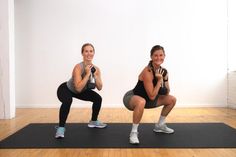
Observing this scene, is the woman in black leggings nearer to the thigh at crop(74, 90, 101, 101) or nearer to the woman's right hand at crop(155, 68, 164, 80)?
the thigh at crop(74, 90, 101, 101)

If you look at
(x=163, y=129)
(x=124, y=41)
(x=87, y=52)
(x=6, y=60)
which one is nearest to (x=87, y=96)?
(x=87, y=52)

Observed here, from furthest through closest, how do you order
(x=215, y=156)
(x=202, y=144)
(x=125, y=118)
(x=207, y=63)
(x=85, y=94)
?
(x=207, y=63) < (x=125, y=118) < (x=85, y=94) < (x=202, y=144) < (x=215, y=156)

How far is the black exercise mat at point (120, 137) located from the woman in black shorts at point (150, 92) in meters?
0.19

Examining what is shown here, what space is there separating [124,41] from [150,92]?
322 cm

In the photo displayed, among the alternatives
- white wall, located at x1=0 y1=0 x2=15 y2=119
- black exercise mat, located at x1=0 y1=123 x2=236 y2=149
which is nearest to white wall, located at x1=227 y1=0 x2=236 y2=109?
black exercise mat, located at x1=0 y1=123 x2=236 y2=149

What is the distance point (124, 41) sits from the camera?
597 centimetres

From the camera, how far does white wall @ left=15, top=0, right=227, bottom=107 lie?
595 centimetres

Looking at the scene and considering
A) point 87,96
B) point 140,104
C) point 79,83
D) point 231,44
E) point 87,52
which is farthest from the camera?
point 231,44

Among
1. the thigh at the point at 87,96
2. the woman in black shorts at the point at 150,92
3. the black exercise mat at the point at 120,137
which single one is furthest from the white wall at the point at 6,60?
the woman in black shorts at the point at 150,92

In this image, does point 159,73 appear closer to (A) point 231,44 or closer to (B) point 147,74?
(B) point 147,74

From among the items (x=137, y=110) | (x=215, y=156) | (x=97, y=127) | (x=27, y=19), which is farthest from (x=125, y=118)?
(x=27, y=19)

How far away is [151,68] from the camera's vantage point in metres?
2.98

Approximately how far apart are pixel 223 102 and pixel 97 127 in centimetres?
340

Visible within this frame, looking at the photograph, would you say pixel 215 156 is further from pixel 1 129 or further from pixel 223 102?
pixel 223 102
